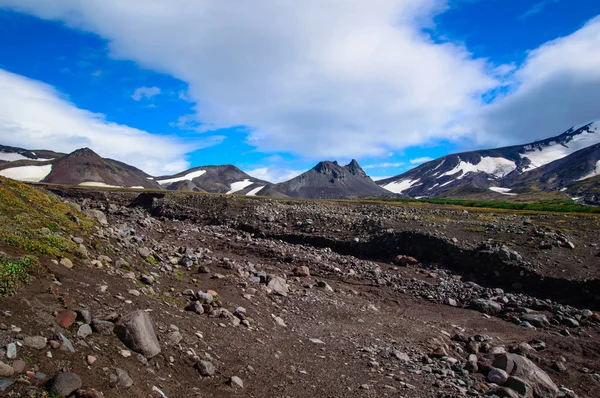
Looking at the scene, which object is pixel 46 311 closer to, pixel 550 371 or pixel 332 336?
pixel 332 336

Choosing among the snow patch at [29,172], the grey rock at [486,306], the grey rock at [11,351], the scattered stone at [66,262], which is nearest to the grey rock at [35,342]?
the grey rock at [11,351]

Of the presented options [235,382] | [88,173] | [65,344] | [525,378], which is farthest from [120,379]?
[88,173]

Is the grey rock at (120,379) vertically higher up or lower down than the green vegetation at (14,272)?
lower down

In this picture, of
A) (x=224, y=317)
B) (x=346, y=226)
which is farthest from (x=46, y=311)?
(x=346, y=226)

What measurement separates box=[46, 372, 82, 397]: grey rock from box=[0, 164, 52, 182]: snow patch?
499 ft

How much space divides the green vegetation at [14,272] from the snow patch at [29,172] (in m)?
148

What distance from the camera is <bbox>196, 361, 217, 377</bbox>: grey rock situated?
7.57m

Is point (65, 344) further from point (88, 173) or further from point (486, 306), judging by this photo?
point (88, 173)

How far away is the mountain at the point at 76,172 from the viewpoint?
129 meters

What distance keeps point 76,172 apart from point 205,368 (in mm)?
151341

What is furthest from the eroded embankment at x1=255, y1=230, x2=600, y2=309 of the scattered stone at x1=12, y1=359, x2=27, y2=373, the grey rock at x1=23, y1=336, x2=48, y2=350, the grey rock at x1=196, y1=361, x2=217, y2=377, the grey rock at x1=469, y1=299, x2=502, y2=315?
the scattered stone at x1=12, y1=359, x2=27, y2=373

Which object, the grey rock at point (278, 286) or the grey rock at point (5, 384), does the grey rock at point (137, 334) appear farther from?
the grey rock at point (278, 286)

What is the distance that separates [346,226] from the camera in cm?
3058

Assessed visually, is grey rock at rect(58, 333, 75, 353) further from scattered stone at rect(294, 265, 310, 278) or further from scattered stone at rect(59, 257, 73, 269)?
scattered stone at rect(294, 265, 310, 278)
